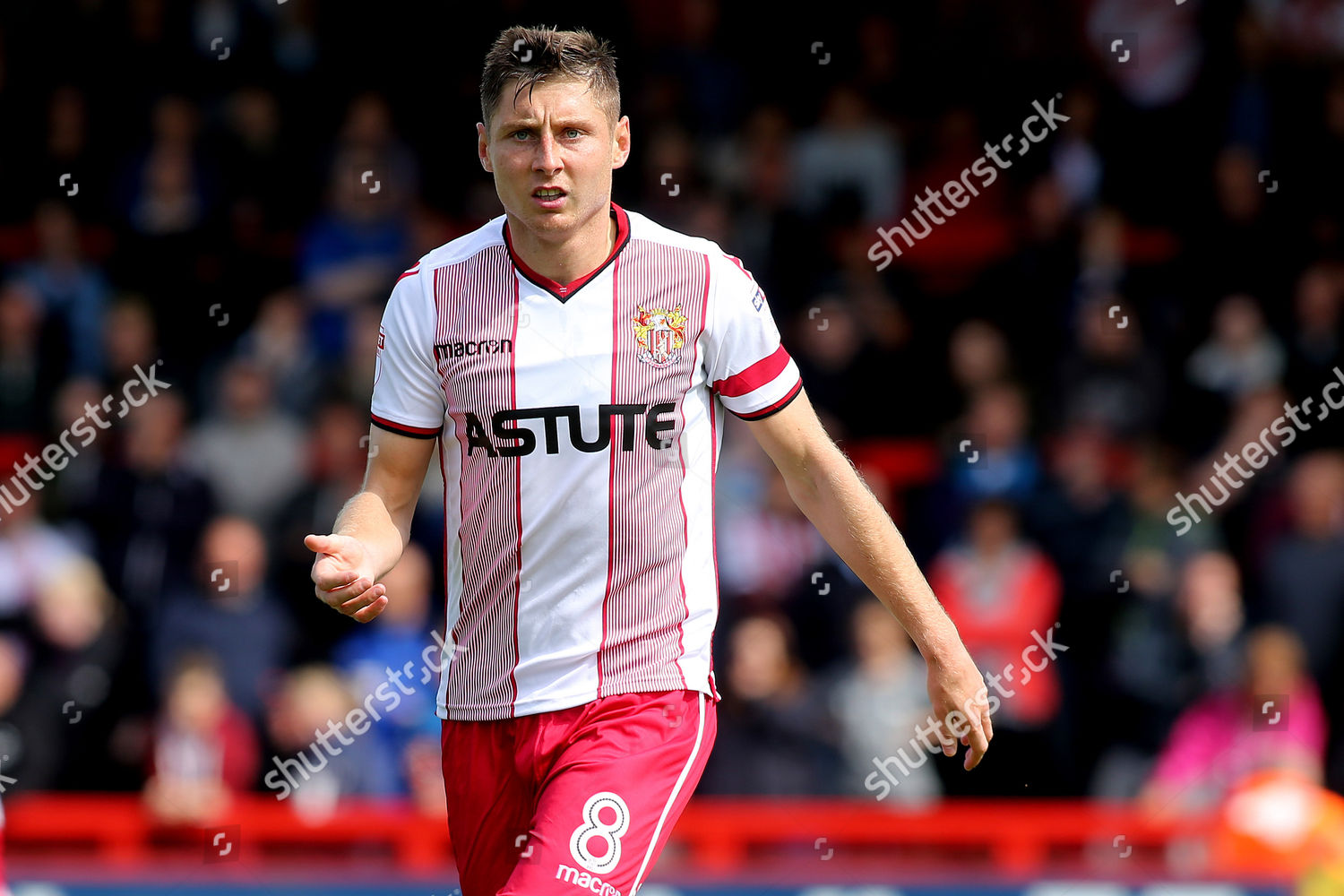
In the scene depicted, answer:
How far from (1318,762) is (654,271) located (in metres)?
5.37

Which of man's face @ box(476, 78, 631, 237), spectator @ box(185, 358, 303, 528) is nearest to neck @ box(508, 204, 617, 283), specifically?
Result: man's face @ box(476, 78, 631, 237)

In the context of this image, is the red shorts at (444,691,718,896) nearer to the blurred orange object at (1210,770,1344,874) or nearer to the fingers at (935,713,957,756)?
the fingers at (935,713,957,756)

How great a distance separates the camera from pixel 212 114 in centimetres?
1161

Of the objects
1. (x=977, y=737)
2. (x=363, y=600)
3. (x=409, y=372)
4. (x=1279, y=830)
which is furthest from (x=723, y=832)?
(x=363, y=600)

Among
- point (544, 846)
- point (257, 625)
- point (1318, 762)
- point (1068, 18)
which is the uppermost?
point (1068, 18)

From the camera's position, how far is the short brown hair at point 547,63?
160 inches

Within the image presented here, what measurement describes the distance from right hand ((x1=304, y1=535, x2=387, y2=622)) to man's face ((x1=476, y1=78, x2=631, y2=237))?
899 mm

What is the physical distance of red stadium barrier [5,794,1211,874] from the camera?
7707 mm

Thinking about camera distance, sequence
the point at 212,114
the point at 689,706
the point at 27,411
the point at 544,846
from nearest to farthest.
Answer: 1. the point at 544,846
2. the point at 689,706
3. the point at 27,411
4. the point at 212,114

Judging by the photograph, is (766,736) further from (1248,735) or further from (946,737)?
(946,737)

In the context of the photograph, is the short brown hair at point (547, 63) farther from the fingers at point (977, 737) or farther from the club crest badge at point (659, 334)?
the fingers at point (977, 737)

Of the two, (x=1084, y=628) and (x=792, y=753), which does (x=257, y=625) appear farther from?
(x=1084, y=628)

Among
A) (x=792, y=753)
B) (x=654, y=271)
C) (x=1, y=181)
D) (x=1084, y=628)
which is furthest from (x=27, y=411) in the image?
(x=654, y=271)

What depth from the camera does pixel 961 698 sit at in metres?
4.17
